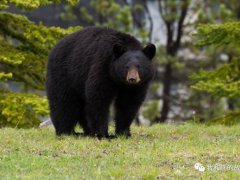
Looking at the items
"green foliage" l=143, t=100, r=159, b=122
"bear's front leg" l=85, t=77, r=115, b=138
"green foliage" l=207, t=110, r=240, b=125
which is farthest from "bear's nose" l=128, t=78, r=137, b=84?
"green foliage" l=143, t=100, r=159, b=122

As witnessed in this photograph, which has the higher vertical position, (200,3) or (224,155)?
(224,155)

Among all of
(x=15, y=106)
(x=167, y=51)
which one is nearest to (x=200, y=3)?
(x=167, y=51)

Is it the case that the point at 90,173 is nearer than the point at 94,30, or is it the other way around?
the point at 90,173

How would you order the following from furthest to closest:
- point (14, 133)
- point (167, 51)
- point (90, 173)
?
1. point (167, 51)
2. point (14, 133)
3. point (90, 173)

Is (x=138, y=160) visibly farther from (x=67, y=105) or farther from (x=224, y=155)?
(x=67, y=105)

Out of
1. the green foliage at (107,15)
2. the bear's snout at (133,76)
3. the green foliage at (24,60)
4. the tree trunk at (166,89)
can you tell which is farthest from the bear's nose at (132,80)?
the tree trunk at (166,89)

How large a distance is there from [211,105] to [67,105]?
2344cm

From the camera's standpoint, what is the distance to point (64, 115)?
11.5m

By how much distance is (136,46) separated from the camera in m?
11.0

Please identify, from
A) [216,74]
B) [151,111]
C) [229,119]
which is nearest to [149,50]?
[216,74]

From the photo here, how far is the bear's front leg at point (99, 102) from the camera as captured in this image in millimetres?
10719

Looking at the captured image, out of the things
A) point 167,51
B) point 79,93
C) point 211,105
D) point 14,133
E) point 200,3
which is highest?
point 79,93

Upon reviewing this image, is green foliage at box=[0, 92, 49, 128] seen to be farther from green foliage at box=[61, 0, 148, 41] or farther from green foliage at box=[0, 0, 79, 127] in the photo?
green foliage at box=[61, 0, 148, 41]

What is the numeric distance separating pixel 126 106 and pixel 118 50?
0.99 meters
